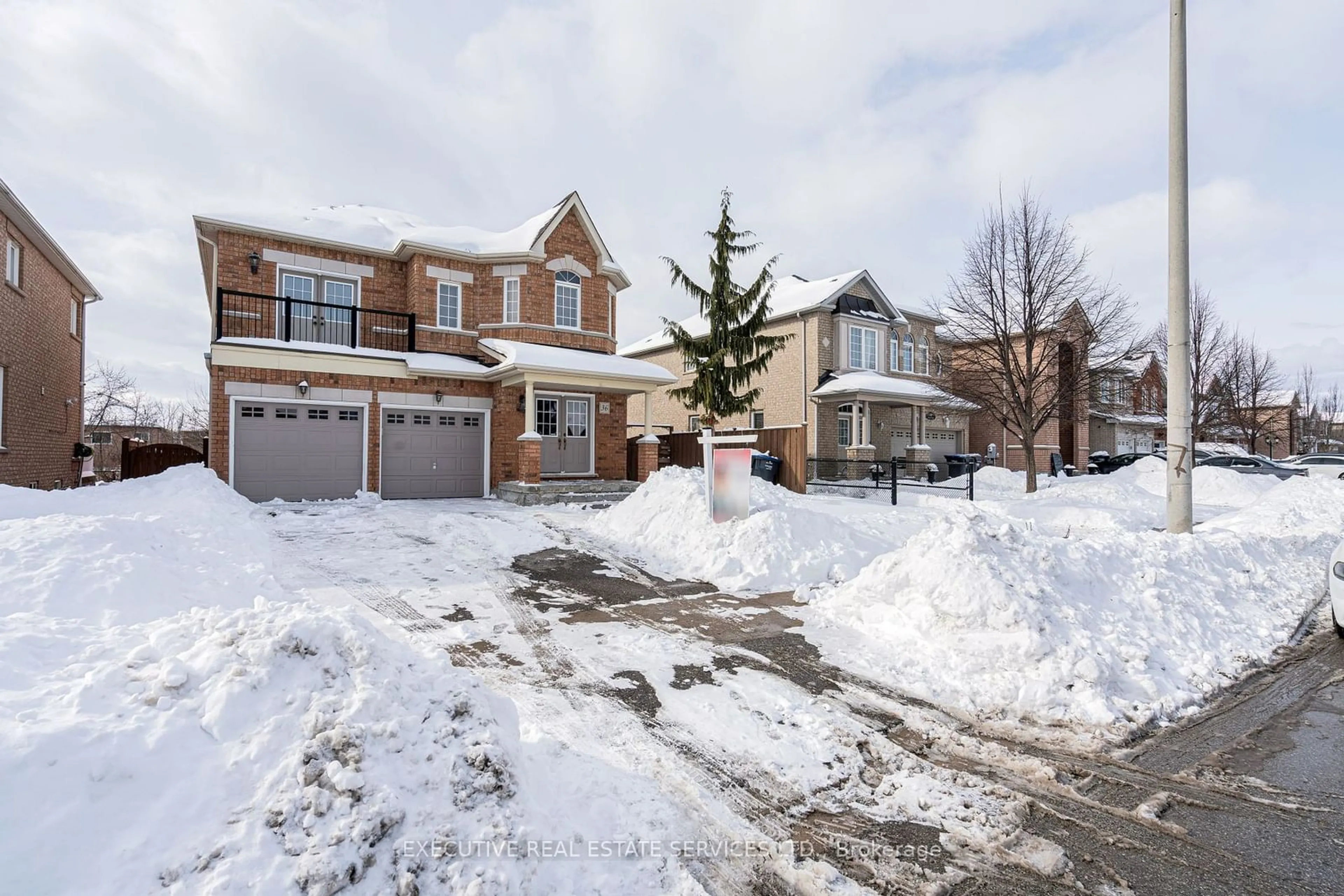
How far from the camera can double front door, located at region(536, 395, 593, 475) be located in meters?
17.7

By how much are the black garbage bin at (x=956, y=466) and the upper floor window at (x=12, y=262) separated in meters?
28.1

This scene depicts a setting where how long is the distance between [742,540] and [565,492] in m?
7.87

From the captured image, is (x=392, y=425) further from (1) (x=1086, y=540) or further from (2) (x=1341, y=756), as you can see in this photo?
(2) (x=1341, y=756)

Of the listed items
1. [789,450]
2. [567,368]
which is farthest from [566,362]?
[789,450]

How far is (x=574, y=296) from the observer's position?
1909 centimetres

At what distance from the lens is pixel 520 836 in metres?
2.51

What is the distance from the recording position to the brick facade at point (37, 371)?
13039mm

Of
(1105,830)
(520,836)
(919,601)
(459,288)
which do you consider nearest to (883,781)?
(1105,830)

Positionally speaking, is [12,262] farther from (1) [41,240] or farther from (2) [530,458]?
(2) [530,458]

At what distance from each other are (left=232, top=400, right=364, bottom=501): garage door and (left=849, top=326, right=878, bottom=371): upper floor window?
61.6 ft

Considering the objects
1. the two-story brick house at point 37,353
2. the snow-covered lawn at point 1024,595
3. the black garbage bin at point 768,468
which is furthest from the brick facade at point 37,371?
the black garbage bin at point 768,468

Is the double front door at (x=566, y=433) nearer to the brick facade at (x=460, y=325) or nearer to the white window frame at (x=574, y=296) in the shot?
the brick facade at (x=460, y=325)

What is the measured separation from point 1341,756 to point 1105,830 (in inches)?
80.4

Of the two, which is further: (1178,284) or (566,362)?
(566,362)
